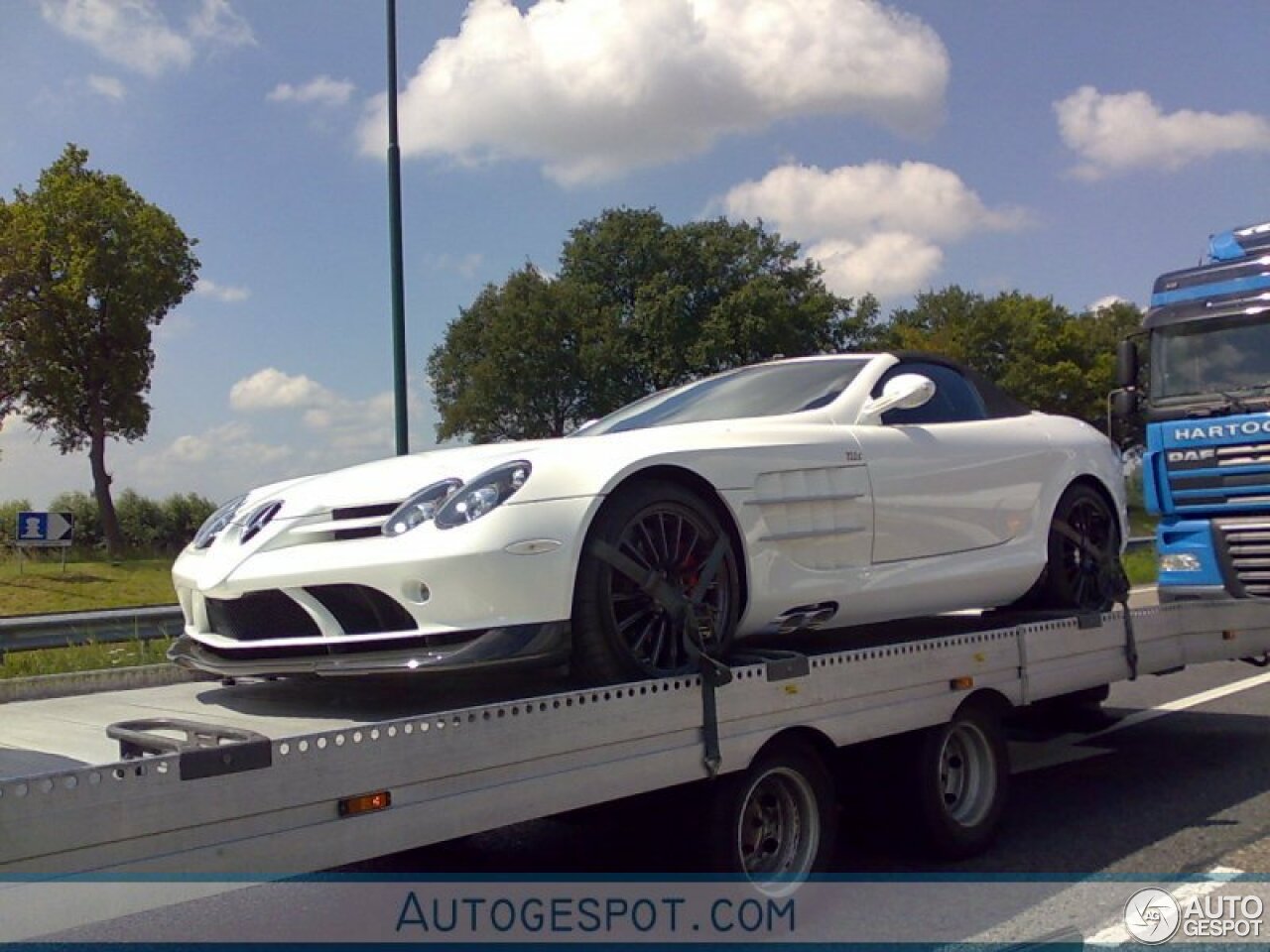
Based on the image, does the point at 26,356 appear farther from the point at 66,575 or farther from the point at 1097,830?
the point at 1097,830

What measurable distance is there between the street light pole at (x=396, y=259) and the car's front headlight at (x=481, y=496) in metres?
8.04

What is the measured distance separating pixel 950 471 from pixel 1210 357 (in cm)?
496

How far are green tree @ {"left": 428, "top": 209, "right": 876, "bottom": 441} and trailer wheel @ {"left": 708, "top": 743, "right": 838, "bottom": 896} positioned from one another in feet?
125

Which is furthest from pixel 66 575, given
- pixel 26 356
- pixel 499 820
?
pixel 499 820

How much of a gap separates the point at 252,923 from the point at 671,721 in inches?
75.7

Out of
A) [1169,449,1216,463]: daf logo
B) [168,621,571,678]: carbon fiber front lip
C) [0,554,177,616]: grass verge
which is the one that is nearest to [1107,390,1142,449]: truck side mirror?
[1169,449,1216,463]: daf logo

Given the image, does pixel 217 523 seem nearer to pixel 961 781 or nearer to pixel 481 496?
pixel 481 496

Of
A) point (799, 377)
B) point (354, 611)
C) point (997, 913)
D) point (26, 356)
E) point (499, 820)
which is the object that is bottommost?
point (997, 913)

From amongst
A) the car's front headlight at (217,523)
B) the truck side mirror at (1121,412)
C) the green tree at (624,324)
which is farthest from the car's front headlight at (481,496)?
the green tree at (624,324)

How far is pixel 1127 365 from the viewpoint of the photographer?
968cm

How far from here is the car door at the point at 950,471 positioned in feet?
16.8

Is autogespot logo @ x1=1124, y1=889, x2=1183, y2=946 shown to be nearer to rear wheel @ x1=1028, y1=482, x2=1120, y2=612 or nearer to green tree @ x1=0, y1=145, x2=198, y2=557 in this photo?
rear wheel @ x1=1028, y1=482, x2=1120, y2=612

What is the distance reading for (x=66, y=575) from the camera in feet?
79.0

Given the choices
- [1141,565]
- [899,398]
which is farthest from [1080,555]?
[1141,565]
